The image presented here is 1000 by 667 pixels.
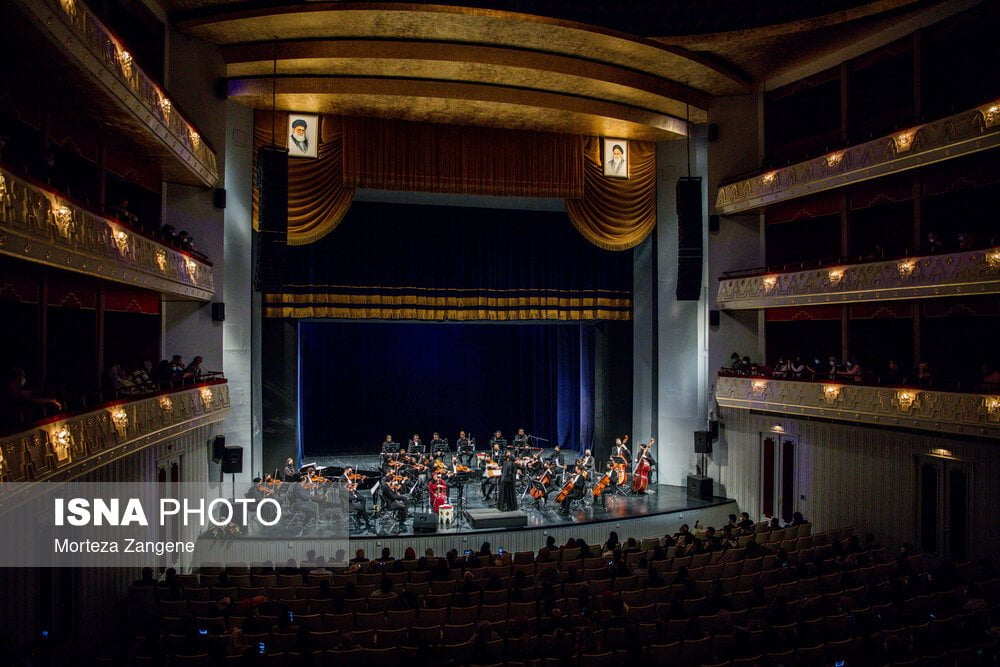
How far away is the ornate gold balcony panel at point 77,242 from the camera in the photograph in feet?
25.8

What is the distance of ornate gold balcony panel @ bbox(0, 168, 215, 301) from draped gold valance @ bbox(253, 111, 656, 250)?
187 inches

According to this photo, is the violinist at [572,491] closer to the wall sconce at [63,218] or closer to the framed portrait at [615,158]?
the framed portrait at [615,158]

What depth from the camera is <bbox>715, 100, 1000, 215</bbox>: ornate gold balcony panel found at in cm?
1320

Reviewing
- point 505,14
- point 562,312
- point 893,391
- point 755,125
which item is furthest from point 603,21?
point 893,391

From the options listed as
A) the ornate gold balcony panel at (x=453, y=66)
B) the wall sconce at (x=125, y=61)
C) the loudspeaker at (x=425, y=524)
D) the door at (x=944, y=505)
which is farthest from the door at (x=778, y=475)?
the wall sconce at (x=125, y=61)

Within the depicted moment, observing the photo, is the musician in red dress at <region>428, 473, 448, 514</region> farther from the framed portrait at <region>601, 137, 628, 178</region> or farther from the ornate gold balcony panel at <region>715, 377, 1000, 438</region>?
the framed portrait at <region>601, 137, 628, 178</region>

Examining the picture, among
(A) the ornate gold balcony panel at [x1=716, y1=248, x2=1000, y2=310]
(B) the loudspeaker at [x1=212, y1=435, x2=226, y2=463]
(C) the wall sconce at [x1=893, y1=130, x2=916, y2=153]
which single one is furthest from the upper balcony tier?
(C) the wall sconce at [x1=893, y1=130, x2=916, y2=153]

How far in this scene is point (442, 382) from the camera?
82.2 feet

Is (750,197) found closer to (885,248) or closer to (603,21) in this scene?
(885,248)

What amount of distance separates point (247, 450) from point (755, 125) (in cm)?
1656

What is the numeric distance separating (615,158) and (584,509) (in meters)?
10.2

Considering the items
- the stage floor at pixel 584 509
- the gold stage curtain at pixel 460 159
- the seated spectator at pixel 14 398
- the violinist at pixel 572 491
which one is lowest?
the stage floor at pixel 584 509

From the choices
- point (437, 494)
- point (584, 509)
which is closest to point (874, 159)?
point (584, 509)

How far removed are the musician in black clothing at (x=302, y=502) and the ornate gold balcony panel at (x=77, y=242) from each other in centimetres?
471
